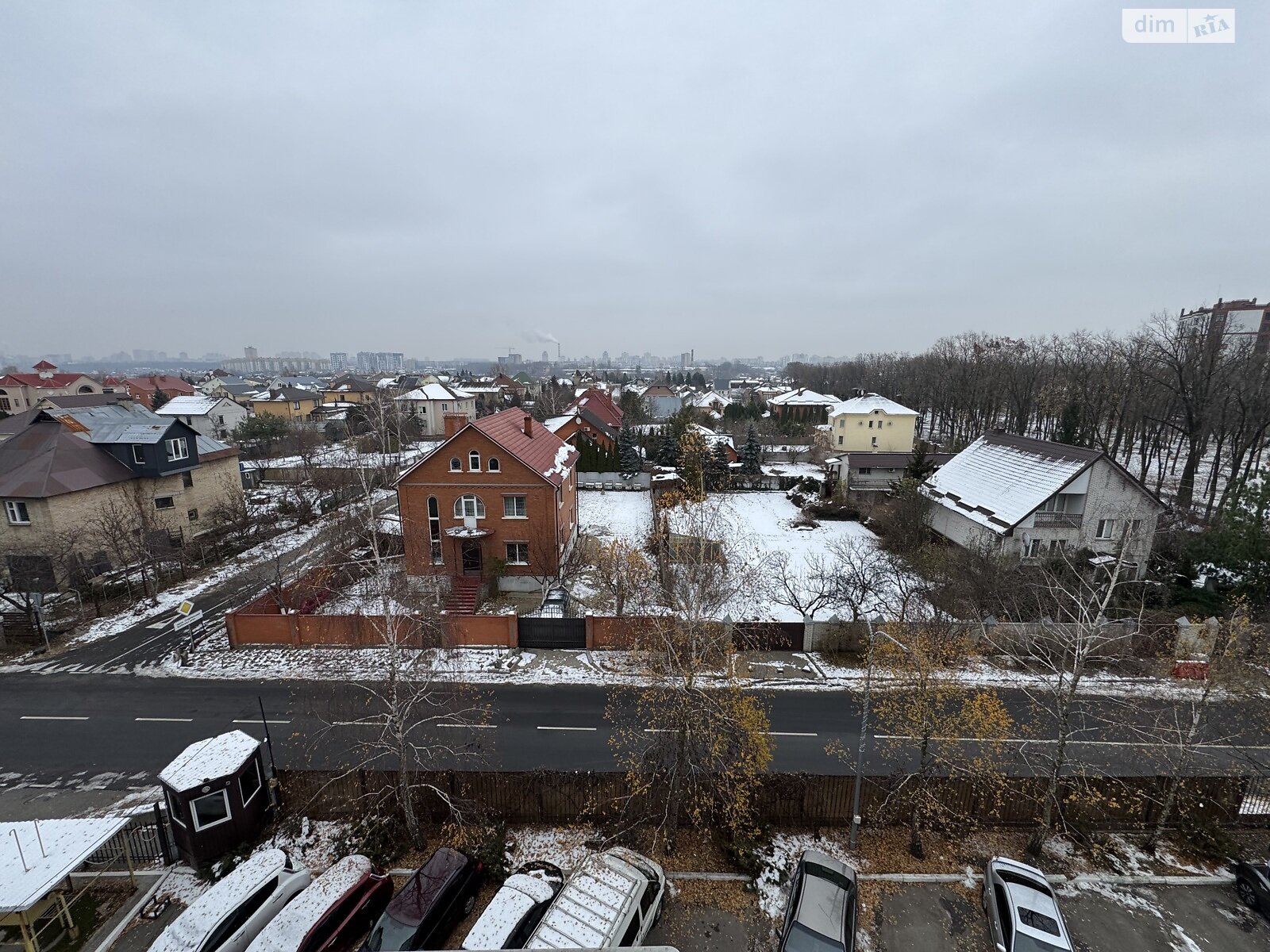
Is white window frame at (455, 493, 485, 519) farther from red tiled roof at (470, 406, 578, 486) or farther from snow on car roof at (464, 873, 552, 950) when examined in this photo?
snow on car roof at (464, 873, 552, 950)

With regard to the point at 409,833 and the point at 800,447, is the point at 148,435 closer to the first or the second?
the point at 409,833

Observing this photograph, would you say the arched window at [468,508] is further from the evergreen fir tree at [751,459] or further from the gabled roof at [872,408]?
the gabled roof at [872,408]

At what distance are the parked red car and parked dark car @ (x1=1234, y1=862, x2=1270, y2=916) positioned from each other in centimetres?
1837

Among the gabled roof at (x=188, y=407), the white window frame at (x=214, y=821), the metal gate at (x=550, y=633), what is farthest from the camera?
the gabled roof at (x=188, y=407)

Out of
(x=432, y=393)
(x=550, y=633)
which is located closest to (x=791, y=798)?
(x=550, y=633)

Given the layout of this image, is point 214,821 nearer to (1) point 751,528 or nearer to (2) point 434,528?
(2) point 434,528

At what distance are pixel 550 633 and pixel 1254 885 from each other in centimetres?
2004

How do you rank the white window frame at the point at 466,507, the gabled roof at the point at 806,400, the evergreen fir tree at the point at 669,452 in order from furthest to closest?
the gabled roof at the point at 806,400
the evergreen fir tree at the point at 669,452
the white window frame at the point at 466,507

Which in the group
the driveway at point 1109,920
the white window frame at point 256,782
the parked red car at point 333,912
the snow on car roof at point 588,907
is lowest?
the driveway at point 1109,920

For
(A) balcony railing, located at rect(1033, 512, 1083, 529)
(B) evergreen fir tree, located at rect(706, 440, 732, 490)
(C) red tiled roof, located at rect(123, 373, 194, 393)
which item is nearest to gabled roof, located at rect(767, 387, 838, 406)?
(B) evergreen fir tree, located at rect(706, 440, 732, 490)

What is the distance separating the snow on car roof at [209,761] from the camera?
472 inches

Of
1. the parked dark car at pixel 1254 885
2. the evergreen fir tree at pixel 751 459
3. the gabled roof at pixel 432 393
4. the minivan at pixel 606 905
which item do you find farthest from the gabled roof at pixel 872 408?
the gabled roof at pixel 432 393

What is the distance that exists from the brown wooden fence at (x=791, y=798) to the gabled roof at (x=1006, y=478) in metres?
15.8

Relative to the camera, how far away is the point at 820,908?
35.5ft
